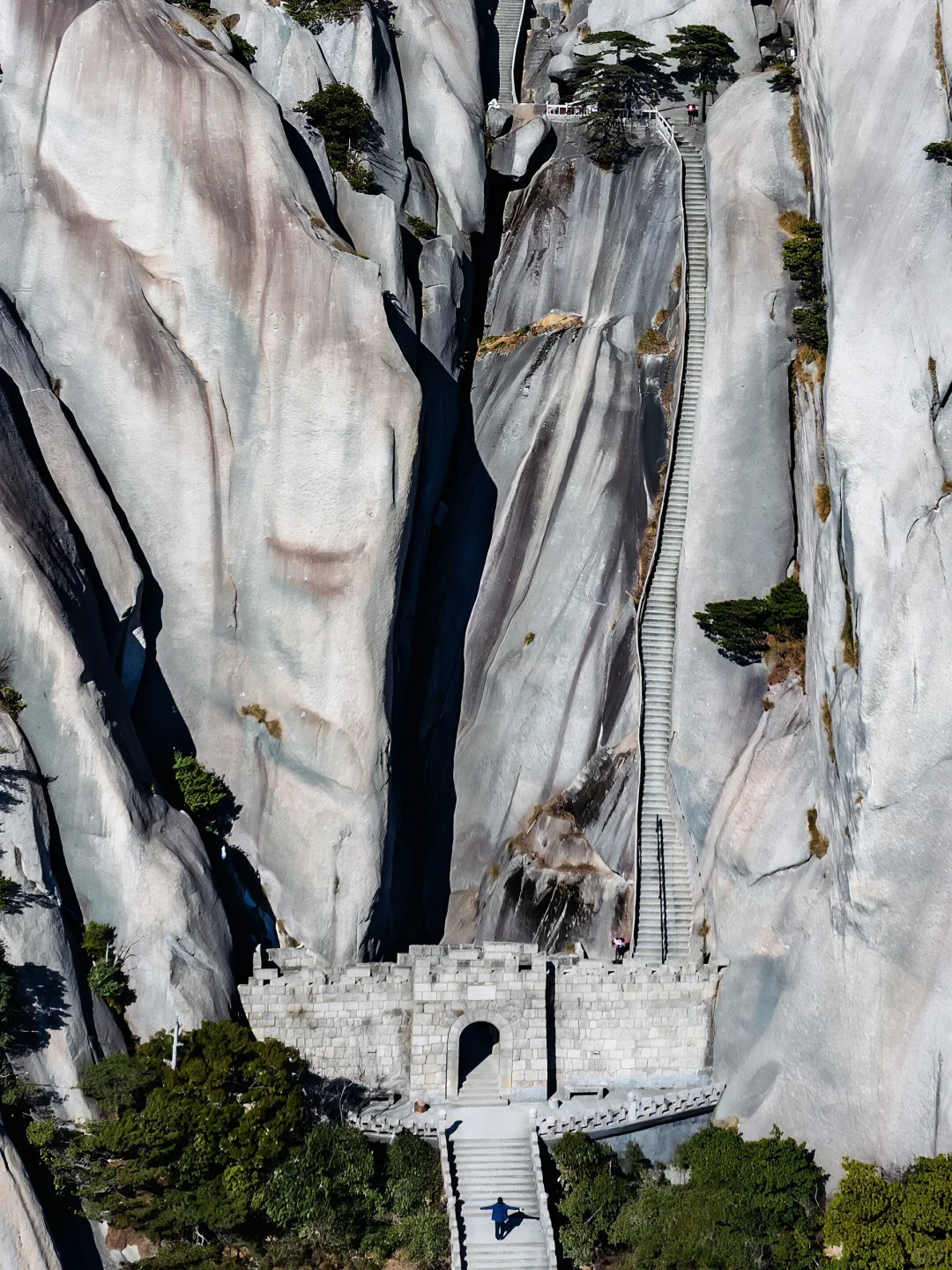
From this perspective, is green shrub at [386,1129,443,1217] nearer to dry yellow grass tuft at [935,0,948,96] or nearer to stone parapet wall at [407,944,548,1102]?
stone parapet wall at [407,944,548,1102]

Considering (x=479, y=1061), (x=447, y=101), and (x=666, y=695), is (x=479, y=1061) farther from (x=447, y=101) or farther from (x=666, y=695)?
(x=447, y=101)

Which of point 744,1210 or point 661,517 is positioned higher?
point 661,517

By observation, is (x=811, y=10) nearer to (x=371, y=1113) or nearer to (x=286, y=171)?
(x=286, y=171)

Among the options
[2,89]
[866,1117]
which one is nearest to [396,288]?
[2,89]

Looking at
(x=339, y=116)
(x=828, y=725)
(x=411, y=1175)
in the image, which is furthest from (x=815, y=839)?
(x=339, y=116)

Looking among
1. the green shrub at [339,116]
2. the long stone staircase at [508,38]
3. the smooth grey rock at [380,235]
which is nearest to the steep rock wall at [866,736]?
the smooth grey rock at [380,235]

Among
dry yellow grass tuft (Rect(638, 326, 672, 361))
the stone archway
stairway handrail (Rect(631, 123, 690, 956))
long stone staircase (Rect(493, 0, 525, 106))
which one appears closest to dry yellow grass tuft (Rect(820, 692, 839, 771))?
stairway handrail (Rect(631, 123, 690, 956))
